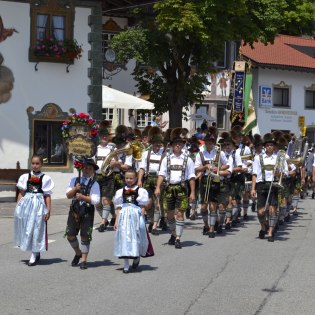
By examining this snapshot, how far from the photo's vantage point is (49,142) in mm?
22703

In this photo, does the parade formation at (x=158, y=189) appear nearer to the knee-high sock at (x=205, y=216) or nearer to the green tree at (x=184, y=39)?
the knee-high sock at (x=205, y=216)

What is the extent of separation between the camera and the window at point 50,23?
2220 centimetres

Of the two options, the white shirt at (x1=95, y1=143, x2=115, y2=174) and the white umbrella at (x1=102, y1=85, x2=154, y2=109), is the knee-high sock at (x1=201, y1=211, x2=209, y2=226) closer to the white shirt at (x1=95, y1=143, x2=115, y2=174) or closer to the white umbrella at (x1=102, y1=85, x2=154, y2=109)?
the white shirt at (x1=95, y1=143, x2=115, y2=174)

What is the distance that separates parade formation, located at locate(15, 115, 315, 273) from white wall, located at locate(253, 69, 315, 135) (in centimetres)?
2664

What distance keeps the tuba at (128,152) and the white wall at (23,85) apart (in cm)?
688

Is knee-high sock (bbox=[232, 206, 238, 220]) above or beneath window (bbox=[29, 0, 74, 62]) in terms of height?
beneath

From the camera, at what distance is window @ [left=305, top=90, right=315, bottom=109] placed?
47.6 m

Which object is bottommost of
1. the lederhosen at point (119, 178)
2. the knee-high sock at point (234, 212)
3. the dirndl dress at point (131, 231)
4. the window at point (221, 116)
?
the knee-high sock at point (234, 212)

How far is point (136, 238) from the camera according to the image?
10.6m

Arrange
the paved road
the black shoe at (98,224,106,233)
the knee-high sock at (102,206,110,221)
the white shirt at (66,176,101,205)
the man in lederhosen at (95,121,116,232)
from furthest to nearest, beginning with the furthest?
the man in lederhosen at (95,121,116,232) < the knee-high sock at (102,206,110,221) < the black shoe at (98,224,106,233) < the white shirt at (66,176,101,205) < the paved road

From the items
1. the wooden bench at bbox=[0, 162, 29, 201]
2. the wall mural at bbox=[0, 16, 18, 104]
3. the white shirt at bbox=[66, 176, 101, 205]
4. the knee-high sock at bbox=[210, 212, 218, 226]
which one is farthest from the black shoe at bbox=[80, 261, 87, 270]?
the wall mural at bbox=[0, 16, 18, 104]

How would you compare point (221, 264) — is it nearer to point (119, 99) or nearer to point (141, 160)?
point (141, 160)

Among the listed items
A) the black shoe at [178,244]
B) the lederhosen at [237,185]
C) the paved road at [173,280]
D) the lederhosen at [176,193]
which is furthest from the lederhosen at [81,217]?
the lederhosen at [237,185]

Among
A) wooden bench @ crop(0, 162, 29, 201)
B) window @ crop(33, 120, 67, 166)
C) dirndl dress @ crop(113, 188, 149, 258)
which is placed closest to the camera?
dirndl dress @ crop(113, 188, 149, 258)
